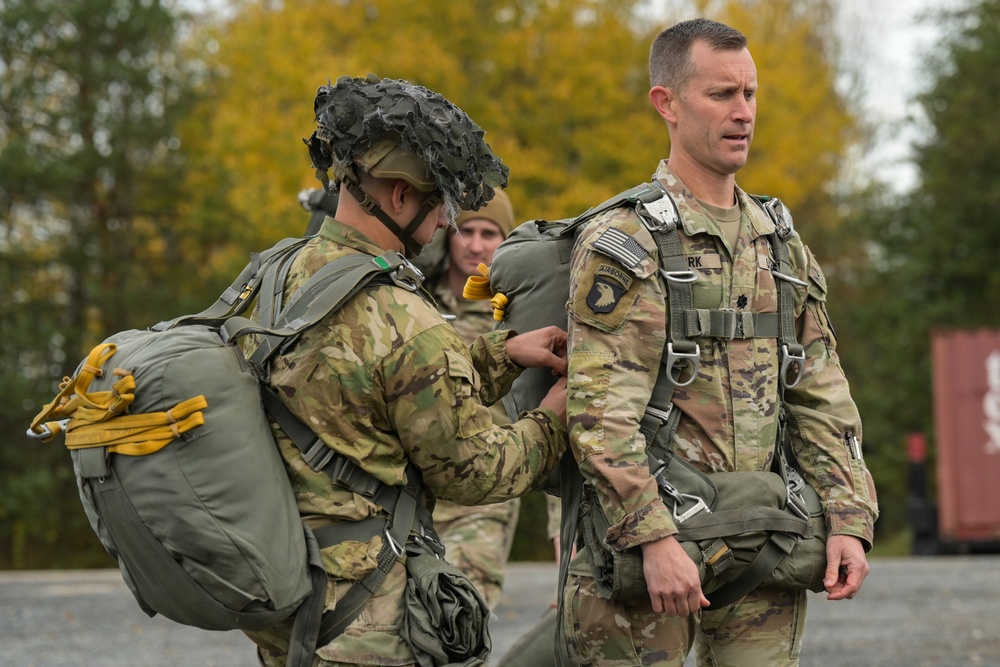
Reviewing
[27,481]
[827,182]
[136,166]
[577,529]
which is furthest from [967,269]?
[577,529]

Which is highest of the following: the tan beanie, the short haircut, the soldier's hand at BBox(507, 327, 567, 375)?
the short haircut

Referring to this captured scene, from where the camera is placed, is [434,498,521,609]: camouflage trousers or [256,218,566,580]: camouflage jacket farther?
[434,498,521,609]: camouflage trousers

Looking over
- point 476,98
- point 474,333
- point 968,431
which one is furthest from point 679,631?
point 476,98

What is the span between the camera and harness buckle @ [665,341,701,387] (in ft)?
11.2

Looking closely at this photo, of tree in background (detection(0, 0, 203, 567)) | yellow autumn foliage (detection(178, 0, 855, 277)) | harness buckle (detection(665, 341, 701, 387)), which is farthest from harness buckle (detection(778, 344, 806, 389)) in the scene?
tree in background (detection(0, 0, 203, 567))

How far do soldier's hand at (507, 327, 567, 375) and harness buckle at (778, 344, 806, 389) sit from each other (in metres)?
0.59

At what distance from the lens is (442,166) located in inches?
127

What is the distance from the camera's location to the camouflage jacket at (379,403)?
3.11 m

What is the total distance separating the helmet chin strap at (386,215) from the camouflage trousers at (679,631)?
1008 mm

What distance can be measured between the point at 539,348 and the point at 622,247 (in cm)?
35

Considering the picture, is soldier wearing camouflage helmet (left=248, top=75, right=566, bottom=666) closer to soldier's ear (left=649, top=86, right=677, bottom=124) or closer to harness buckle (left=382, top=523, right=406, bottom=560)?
harness buckle (left=382, top=523, right=406, bottom=560)

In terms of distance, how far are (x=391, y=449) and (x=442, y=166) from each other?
0.69 metres

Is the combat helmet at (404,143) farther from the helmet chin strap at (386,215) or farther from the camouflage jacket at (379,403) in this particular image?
the camouflage jacket at (379,403)

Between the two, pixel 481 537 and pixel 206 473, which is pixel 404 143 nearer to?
pixel 206 473
